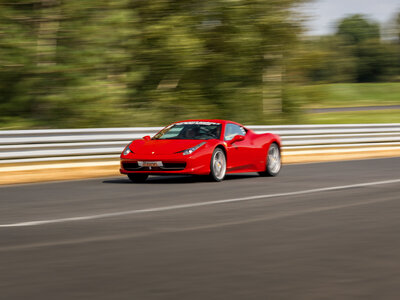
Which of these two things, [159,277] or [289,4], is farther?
[289,4]

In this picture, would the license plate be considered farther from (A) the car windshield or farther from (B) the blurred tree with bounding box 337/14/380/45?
(B) the blurred tree with bounding box 337/14/380/45

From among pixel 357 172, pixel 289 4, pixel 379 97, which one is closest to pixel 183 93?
pixel 289 4

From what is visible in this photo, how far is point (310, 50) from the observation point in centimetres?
2816

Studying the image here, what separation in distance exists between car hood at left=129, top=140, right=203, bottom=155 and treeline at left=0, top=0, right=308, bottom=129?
6.43 meters

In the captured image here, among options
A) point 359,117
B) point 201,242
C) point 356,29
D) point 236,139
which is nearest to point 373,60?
point 356,29


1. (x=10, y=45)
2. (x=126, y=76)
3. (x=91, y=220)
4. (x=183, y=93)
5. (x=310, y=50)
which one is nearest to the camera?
(x=91, y=220)

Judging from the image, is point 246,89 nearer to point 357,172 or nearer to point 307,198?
point 357,172

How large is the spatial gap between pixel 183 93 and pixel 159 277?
20251 mm

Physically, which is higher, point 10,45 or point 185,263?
point 10,45

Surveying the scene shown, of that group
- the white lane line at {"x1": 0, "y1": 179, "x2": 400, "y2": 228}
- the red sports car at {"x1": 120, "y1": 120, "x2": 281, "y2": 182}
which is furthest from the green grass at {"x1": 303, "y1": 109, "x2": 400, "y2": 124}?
the white lane line at {"x1": 0, "y1": 179, "x2": 400, "y2": 228}

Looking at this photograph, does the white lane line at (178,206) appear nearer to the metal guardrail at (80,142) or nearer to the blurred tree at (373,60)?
the metal guardrail at (80,142)

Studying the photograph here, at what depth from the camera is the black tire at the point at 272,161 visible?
1631 centimetres

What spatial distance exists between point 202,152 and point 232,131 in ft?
4.56

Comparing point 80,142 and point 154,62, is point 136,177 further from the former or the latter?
point 154,62
